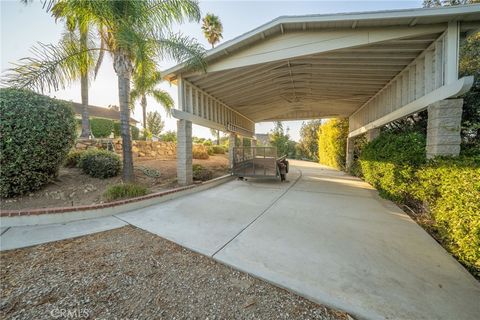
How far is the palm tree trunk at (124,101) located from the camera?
5504mm

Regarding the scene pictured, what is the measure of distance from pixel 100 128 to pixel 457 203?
20843 millimetres

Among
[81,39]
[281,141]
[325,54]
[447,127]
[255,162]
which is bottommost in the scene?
[255,162]

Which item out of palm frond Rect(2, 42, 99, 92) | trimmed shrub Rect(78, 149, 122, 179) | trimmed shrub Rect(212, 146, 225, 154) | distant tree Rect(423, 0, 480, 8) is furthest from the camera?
trimmed shrub Rect(212, 146, 225, 154)

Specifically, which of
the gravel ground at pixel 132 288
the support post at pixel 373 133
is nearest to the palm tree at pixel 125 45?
the gravel ground at pixel 132 288

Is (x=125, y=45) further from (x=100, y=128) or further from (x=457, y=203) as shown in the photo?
(x=100, y=128)

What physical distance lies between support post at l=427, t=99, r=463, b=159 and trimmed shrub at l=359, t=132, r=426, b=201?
0.42 metres

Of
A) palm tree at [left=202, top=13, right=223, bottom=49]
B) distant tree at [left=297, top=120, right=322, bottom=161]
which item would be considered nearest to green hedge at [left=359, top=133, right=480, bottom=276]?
distant tree at [left=297, top=120, right=322, bottom=161]

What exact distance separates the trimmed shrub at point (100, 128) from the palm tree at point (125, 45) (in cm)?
1265

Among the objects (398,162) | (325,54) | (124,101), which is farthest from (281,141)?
(124,101)

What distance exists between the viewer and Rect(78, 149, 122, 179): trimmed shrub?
19.2ft

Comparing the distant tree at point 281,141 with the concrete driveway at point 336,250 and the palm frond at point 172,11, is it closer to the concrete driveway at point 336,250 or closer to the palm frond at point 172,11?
the palm frond at point 172,11

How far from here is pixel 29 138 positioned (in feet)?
13.4

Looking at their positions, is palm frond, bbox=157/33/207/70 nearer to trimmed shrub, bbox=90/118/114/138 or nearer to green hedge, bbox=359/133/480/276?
green hedge, bbox=359/133/480/276

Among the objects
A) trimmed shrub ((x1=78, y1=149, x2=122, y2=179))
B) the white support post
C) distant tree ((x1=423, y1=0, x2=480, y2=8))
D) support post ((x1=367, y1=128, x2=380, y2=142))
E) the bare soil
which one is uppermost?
distant tree ((x1=423, y1=0, x2=480, y2=8))
